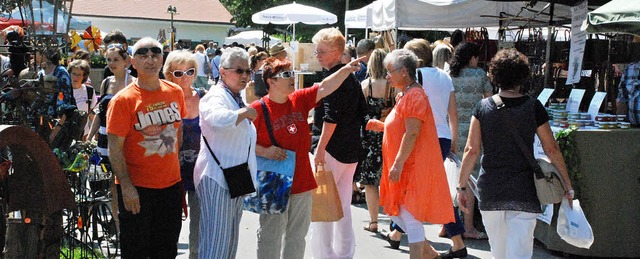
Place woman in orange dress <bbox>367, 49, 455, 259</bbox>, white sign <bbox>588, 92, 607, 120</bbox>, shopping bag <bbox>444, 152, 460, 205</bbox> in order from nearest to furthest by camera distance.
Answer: woman in orange dress <bbox>367, 49, 455, 259</bbox> → white sign <bbox>588, 92, 607, 120</bbox> → shopping bag <bbox>444, 152, 460, 205</bbox>

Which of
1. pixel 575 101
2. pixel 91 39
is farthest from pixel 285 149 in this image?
pixel 575 101

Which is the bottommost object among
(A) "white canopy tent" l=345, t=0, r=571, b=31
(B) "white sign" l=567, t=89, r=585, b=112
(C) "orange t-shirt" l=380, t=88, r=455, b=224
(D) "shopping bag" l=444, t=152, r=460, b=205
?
(D) "shopping bag" l=444, t=152, r=460, b=205

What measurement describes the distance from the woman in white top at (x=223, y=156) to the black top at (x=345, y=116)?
1154mm

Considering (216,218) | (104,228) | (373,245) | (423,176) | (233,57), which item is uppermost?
(233,57)

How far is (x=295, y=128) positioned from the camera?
5930 millimetres

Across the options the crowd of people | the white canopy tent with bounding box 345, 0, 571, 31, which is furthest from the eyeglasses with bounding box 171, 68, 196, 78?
the white canopy tent with bounding box 345, 0, 571, 31

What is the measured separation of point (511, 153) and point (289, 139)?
58.8 inches

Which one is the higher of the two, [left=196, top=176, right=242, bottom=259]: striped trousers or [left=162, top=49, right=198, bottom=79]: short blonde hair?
[left=162, top=49, right=198, bottom=79]: short blonde hair

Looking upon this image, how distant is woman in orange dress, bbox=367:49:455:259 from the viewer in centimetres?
623

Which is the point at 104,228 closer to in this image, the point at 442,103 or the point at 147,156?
the point at 147,156

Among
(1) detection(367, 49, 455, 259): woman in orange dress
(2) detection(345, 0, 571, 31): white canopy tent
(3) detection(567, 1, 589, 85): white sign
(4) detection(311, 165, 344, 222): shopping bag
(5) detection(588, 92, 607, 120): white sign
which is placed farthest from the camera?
(2) detection(345, 0, 571, 31): white canopy tent

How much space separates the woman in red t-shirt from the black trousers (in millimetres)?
637

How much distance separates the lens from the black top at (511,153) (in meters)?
5.53

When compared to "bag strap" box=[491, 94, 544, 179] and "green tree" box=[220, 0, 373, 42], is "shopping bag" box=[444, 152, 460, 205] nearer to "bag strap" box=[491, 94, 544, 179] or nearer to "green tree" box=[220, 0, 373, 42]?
"bag strap" box=[491, 94, 544, 179]
